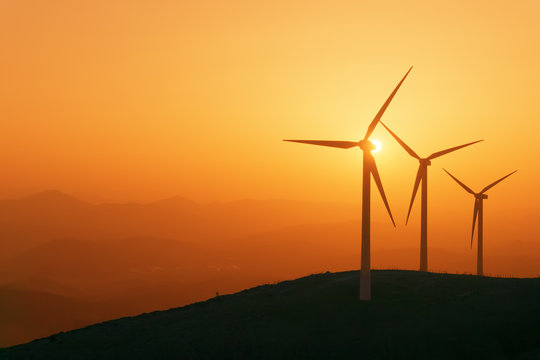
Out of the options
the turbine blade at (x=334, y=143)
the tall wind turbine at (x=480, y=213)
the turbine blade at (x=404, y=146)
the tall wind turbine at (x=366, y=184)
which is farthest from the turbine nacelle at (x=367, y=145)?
the tall wind turbine at (x=480, y=213)

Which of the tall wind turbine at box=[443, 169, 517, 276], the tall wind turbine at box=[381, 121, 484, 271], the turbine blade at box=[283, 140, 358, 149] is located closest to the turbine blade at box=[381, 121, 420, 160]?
the tall wind turbine at box=[381, 121, 484, 271]

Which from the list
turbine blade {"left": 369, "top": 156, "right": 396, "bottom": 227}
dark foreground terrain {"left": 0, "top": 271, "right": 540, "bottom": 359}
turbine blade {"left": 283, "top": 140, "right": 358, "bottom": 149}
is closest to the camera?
dark foreground terrain {"left": 0, "top": 271, "right": 540, "bottom": 359}

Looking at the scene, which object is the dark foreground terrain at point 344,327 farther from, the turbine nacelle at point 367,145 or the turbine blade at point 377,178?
the turbine nacelle at point 367,145

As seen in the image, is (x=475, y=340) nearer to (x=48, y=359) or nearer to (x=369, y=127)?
(x=369, y=127)

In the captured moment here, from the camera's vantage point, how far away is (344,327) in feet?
216

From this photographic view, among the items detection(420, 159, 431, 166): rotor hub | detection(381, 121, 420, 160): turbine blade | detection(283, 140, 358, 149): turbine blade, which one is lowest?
detection(283, 140, 358, 149): turbine blade

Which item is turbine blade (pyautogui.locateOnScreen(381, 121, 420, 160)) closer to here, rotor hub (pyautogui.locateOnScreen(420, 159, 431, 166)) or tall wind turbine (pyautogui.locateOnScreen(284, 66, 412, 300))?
rotor hub (pyautogui.locateOnScreen(420, 159, 431, 166))

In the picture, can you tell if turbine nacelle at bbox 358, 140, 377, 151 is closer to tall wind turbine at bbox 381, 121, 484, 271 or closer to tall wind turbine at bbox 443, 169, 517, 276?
tall wind turbine at bbox 381, 121, 484, 271

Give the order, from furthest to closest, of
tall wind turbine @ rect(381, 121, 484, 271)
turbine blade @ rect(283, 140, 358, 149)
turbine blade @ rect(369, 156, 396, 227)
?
tall wind turbine @ rect(381, 121, 484, 271), turbine blade @ rect(283, 140, 358, 149), turbine blade @ rect(369, 156, 396, 227)

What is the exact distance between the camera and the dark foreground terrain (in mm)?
60156

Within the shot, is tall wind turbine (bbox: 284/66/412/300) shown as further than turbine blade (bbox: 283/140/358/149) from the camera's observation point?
No

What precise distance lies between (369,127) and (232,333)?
25.4m

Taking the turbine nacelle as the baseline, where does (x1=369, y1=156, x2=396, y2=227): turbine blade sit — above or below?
below

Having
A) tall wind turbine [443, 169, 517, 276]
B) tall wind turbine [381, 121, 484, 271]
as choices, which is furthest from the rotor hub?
tall wind turbine [443, 169, 517, 276]
